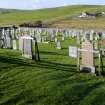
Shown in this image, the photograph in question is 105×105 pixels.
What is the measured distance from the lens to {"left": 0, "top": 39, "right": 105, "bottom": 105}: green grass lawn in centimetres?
1468

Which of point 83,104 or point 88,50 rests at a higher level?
point 88,50

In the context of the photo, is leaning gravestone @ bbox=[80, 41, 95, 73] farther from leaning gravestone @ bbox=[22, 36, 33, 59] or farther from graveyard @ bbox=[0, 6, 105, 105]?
leaning gravestone @ bbox=[22, 36, 33, 59]

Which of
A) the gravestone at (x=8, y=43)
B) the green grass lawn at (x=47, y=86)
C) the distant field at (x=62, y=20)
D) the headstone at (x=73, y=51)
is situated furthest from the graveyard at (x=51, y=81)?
the distant field at (x=62, y=20)

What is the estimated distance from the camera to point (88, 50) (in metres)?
20.0

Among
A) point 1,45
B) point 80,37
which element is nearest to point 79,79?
point 1,45

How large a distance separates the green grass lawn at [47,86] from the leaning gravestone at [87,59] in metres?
0.53

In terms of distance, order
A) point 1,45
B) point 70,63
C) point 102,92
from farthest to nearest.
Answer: point 1,45 < point 70,63 < point 102,92

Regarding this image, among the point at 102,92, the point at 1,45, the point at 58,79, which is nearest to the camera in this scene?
the point at 102,92

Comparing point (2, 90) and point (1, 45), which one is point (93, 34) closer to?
point (1, 45)

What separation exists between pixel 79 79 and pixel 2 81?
3.68 metres

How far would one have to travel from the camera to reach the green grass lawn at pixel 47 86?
578 inches

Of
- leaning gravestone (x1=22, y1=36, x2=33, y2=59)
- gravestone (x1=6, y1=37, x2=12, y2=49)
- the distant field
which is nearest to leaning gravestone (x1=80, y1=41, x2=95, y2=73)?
leaning gravestone (x1=22, y1=36, x2=33, y2=59)

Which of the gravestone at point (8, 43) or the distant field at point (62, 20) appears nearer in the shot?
the gravestone at point (8, 43)

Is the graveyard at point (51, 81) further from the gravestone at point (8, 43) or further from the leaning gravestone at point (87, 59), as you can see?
the gravestone at point (8, 43)
